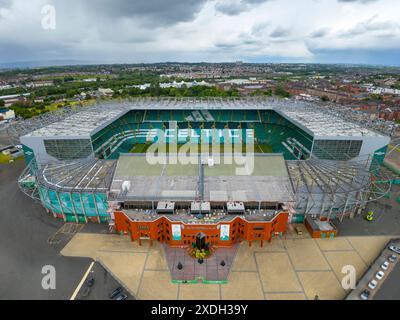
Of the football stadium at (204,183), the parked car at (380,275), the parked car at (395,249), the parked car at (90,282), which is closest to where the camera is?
the parked car at (90,282)

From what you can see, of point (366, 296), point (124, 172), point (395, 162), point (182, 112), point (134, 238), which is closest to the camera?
point (366, 296)

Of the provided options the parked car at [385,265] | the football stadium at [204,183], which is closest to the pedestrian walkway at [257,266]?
the parked car at [385,265]

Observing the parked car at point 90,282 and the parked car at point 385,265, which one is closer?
the parked car at point 90,282

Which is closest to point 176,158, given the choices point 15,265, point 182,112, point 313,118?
point 15,265

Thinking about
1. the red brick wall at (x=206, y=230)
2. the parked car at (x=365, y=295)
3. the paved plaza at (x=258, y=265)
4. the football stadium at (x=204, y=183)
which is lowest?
the paved plaza at (x=258, y=265)

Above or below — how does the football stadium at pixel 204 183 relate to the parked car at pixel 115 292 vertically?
above

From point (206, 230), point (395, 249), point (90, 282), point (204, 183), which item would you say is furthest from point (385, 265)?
point (90, 282)

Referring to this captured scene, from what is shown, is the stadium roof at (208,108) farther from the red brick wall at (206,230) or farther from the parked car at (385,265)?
the parked car at (385,265)
